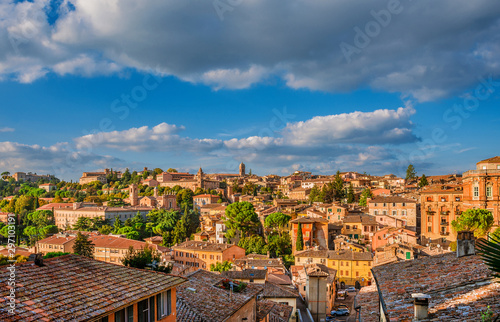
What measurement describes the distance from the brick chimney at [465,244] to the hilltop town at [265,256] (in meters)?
0.03

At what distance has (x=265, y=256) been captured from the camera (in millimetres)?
48375

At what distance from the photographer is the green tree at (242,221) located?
60.4 meters

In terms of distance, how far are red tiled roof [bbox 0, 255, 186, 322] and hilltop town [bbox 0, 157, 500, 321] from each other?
29 millimetres

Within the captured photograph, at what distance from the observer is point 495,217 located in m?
39.6

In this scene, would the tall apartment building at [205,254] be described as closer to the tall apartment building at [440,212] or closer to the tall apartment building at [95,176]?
the tall apartment building at [440,212]

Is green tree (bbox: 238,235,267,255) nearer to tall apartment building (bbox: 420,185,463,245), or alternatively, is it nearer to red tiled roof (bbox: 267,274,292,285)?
red tiled roof (bbox: 267,274,292,285)

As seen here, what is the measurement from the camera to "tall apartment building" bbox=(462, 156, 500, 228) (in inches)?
1575

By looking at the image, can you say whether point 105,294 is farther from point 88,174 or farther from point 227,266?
point 88,174

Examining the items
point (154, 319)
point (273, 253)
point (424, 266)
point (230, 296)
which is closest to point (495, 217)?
point (273, 253)

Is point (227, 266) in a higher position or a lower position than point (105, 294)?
lower

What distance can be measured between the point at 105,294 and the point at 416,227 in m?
57.3

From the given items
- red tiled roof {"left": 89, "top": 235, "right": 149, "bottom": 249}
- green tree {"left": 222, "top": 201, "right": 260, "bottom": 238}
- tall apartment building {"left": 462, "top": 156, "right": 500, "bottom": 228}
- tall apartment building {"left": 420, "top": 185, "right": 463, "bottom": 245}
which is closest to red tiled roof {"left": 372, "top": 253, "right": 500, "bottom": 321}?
tall apartment building {"left": 462, "top": 156, "right": 500, "bottom": 228}

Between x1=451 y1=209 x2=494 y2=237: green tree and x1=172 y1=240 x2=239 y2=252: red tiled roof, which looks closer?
x1=451 y1=209 x2=494 y2=237: green tree

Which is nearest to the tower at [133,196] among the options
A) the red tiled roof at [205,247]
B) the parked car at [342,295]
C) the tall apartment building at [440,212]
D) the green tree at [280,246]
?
the red tiled roof at [205,247]
